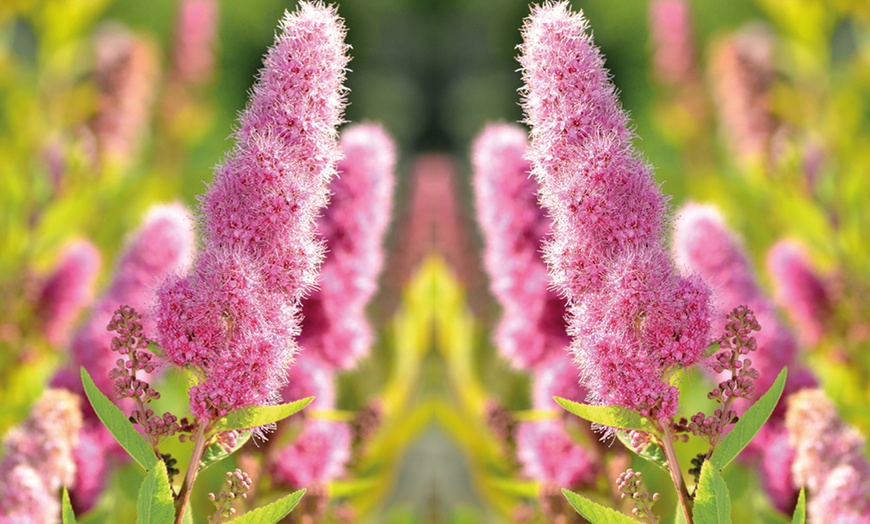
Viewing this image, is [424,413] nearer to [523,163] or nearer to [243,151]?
[523,163]

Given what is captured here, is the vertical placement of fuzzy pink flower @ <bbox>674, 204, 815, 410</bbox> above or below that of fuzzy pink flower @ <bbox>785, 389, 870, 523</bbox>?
above

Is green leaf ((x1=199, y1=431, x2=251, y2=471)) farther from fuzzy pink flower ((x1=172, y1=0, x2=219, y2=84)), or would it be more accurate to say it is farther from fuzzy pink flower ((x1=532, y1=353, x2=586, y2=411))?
fuzzy pink flower ((x1=172, y1=0, x2=219, y2=84))

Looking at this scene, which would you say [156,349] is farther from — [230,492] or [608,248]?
[608,248]

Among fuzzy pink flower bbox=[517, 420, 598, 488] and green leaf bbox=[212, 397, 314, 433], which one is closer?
green leaf bbox=[212, 397, 314, 433]

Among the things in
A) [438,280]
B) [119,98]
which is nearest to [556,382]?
[438,280]

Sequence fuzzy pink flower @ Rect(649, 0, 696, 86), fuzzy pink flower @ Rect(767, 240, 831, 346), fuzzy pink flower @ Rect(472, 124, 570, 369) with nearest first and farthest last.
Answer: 1. fuzzy pink flower @ Rect(472, 124, 570, 369)
2. fuzzy pink flower @ Rect(767, 240, 831, 346)
3. fuzzy pink flower @ Rect(649, 0, 696, 86)

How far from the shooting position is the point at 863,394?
5.49ft

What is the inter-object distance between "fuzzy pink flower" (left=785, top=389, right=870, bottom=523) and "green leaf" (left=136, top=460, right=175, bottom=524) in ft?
2.71

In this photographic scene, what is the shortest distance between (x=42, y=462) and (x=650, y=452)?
810 mm

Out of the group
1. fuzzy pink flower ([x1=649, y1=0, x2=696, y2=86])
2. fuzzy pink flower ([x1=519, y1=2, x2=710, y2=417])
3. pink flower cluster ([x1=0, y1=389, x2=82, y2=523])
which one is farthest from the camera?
fuzzy pink flower ([x1=649, y1=0, x2=696, y2=86])

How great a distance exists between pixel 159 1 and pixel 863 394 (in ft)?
8.66

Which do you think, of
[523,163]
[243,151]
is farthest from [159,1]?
[243,151]

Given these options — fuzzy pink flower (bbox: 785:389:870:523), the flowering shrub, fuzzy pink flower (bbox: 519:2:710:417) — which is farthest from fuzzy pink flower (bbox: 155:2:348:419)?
fuzzy pink flower (bbox: 785:389:870:523)

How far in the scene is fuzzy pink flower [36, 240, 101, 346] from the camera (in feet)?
6.03
